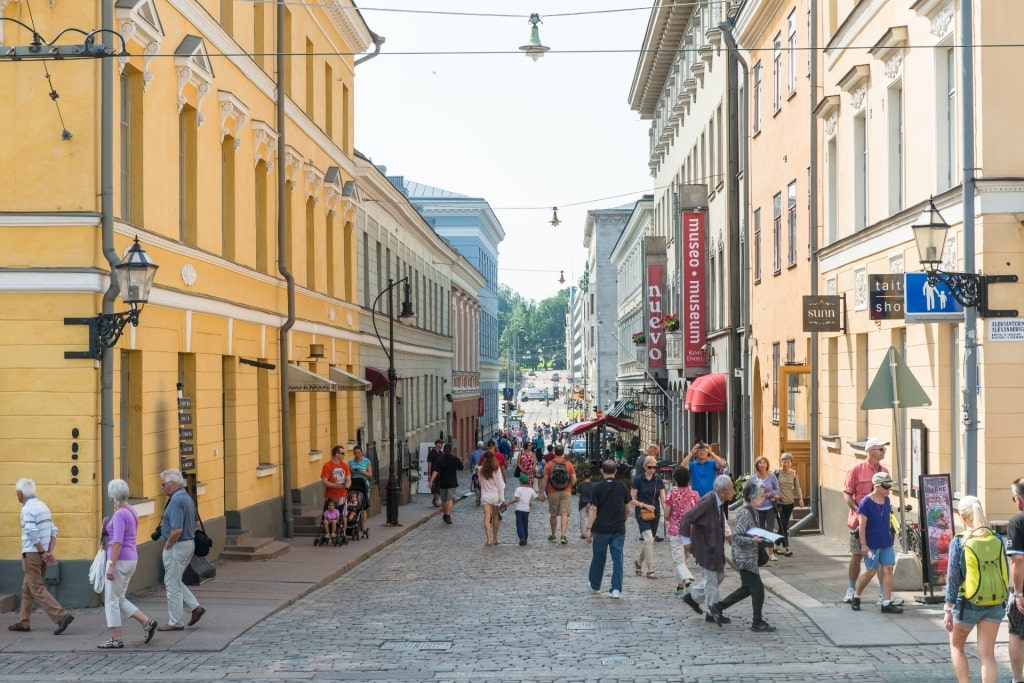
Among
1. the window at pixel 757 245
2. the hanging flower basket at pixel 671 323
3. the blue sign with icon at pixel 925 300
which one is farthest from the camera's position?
the hanging flower basket at pixel 671 323

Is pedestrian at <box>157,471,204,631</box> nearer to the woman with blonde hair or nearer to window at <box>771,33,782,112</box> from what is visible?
the woman with blonde hair

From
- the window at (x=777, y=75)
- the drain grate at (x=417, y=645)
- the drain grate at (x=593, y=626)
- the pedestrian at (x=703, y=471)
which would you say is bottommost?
the drain grate at (x=593, y=626)

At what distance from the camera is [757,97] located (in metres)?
31.8

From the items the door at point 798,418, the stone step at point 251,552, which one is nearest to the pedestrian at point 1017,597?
the stone step at point 251,552

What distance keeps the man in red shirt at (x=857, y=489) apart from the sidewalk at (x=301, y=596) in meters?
0.41

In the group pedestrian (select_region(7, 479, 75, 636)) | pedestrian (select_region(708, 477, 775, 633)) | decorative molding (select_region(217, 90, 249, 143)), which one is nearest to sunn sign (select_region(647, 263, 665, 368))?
decorative molding (select_region(217, 90, 249, 143))

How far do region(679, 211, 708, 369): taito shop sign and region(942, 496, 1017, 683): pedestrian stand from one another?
29.4 m

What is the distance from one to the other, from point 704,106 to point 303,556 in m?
24.0

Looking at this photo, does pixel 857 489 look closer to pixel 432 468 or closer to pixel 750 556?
pixel 750 556

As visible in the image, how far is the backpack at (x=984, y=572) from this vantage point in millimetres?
9656

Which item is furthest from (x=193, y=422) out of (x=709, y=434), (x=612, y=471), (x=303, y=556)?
(x=709, y=434)

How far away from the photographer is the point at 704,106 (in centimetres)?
4128

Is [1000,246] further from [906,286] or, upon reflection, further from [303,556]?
[303,556]

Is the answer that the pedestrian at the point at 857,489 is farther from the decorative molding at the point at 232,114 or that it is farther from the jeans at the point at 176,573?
the decorative molding at the point at 232,114
